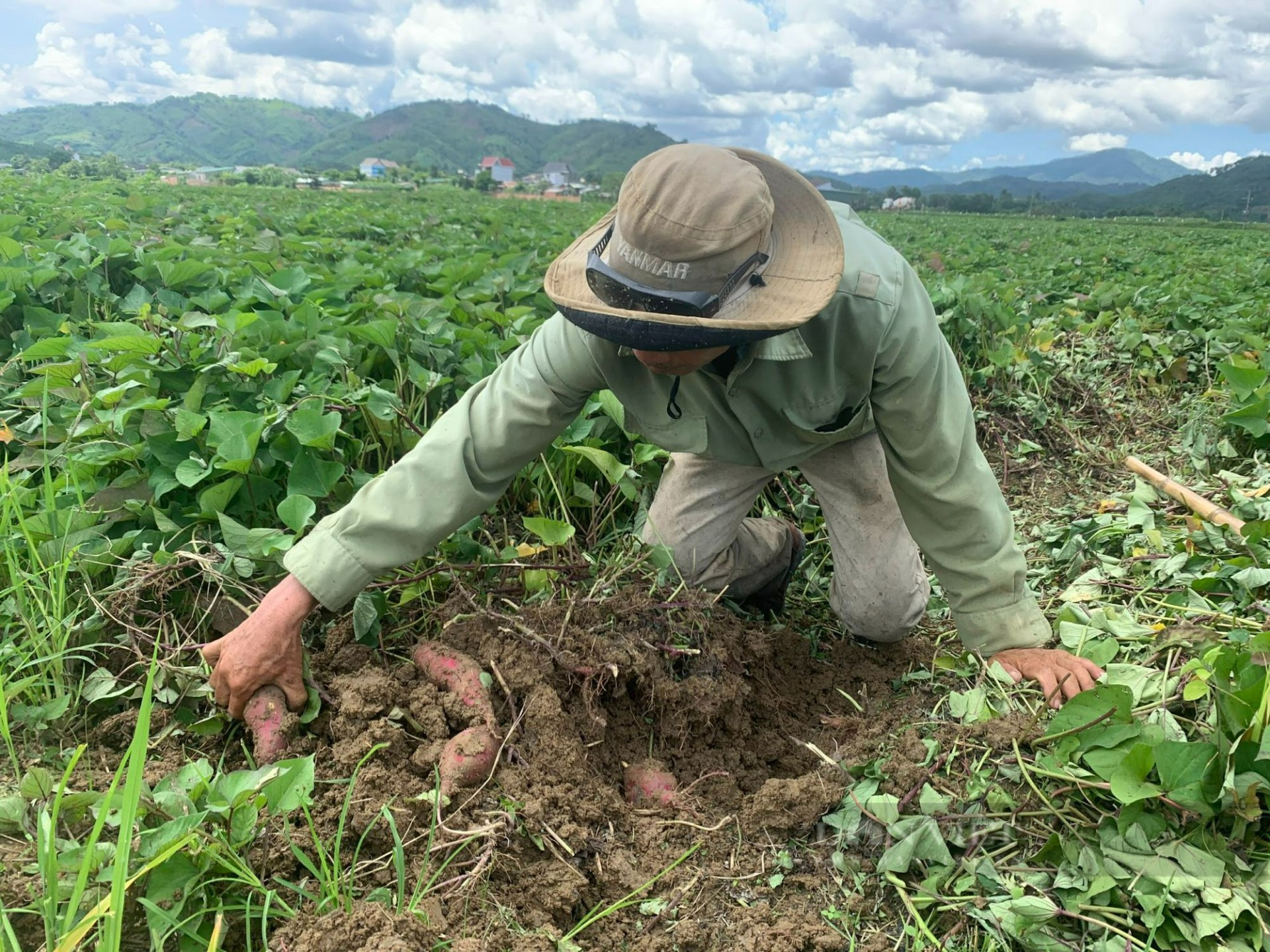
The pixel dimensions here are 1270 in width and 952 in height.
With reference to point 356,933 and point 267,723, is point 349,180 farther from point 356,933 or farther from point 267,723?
point 356,933

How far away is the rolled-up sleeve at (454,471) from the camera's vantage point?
160cm

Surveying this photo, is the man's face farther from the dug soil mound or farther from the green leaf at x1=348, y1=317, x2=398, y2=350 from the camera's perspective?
the green leaf at x1=348, y1=317, x2=398, y2=350

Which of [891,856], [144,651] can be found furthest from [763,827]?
[144,651]

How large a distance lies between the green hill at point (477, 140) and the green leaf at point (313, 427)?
11411 centimetres

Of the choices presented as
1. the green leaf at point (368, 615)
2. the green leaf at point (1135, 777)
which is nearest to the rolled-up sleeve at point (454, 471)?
the green leaf at point (368, 615)

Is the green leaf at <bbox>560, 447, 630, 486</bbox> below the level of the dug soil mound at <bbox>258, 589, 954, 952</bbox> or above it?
above

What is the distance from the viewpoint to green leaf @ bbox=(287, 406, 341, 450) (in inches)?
77.2

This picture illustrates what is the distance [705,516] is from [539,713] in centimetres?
91

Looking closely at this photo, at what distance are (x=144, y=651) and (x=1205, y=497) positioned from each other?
3.04m

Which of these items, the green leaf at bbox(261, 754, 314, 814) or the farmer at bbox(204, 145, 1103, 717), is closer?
the green leaf at bbox(261, 754, 314, 814)

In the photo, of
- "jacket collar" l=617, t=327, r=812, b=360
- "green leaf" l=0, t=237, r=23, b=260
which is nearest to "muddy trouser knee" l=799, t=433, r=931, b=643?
"jacket collar" l=617, t=327, r=812, b=360

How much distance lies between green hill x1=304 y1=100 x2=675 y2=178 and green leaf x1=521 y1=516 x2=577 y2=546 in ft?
375

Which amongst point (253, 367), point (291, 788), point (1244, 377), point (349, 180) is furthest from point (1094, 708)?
point (349, 180)

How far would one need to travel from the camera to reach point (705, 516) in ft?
7.77
